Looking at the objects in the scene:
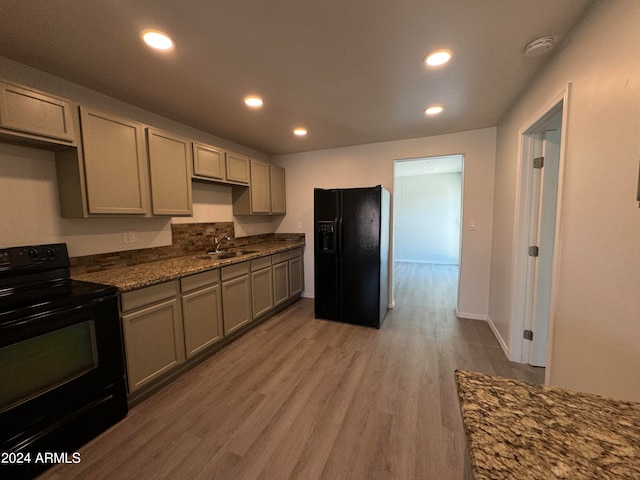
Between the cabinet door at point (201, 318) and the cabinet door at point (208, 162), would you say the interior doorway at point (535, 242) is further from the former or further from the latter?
the cabinet door at point (208, 162)

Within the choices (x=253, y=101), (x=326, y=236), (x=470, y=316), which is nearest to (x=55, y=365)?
(x=253, y=101)

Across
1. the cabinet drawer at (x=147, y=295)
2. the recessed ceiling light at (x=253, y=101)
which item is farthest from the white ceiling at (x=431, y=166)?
the cabinet drawer at (x=147, y=295)

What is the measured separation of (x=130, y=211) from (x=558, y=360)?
10.4 ft

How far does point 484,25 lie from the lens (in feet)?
4.65

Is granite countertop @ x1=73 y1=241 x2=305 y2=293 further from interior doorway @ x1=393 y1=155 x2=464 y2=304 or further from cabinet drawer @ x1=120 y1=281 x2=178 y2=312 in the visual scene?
interior doorway @ x1=393 y1=155 x2=464 y2=304

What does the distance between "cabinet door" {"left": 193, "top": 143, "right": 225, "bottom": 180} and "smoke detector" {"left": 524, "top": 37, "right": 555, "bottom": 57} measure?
2782mm

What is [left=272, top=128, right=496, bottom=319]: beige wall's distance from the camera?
3.17m

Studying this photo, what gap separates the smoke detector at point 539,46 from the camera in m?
1.53

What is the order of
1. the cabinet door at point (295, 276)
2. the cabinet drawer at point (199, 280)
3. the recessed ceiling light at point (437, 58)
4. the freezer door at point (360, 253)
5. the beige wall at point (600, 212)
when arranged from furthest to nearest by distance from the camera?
the cabinet door at point (295, 276)
the freezer door at point (360, 253)
the cabinet drawer at point (199, 280)
the recessed ceiling light at point (437, 58)
the beige wall at point (600, 212)

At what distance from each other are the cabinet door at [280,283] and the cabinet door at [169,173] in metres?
1.38

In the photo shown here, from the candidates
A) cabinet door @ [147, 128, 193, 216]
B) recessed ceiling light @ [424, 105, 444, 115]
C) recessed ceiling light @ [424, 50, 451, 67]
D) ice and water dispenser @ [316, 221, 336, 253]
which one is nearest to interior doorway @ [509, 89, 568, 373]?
recessed ceiling light @ [424, 105, 444, 115]

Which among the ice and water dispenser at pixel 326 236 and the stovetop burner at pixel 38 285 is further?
the ice and water dispenser at pixel 326 236

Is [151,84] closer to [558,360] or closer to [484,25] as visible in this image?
[484,25]

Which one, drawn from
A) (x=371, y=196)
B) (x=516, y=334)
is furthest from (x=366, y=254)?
(x=516, y=334)
